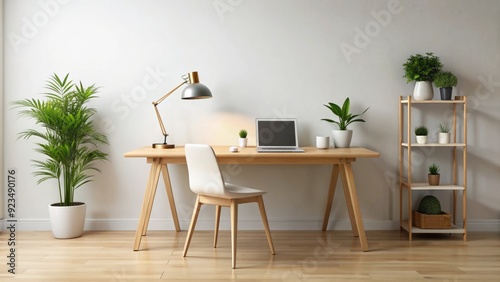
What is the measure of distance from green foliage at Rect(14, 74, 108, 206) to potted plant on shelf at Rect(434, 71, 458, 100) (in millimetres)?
2696

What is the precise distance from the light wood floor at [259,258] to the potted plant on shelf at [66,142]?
0.71 ft

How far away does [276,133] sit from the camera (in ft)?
13.3

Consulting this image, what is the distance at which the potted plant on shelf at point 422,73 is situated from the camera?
159 inches

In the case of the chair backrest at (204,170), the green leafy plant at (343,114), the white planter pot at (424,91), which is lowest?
the chair backrest at (204,170)

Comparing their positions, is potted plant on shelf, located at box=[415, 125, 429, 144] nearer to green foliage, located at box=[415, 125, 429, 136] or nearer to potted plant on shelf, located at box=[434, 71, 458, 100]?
green foliage, located at box=[415, 125, 429, 136]

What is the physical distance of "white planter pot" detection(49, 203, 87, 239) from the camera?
396 cm

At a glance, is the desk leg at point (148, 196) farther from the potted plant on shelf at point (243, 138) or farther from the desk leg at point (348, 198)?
the desk leg at point (348, 198)

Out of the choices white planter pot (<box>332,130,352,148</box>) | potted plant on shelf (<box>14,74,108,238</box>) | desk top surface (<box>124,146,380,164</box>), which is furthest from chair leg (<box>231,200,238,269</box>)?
potted plant on shelf (<box>14,74,108,238</box>)

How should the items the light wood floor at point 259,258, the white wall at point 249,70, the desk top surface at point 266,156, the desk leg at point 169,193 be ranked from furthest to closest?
1. the white wall at point 249,70
2. the desk leg at point 169,193
3. the desk top surface at point 266,156
4. the light wood floor at point 259,258

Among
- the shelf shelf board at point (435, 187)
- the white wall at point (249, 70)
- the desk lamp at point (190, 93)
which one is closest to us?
the desk lamp at point (190, 93)

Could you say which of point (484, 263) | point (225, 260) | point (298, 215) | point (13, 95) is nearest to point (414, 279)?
point (484, 263)

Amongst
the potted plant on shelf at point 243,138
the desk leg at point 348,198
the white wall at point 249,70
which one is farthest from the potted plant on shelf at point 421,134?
the potted plant on shelf at point 243,138

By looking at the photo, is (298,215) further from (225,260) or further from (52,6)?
(52,6)

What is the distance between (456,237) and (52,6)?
3.72m
